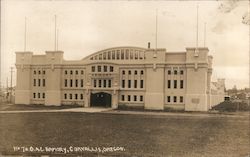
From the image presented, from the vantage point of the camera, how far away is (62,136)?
55.6 ft

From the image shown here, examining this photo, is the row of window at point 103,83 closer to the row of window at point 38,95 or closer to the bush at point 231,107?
the row of window at point 38,95

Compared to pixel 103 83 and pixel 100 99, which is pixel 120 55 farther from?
pixel 100 99

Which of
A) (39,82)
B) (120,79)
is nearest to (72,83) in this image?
(39,82)

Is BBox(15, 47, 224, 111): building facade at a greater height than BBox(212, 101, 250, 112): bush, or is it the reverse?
BBox(15, 47, 224, 111): building facade

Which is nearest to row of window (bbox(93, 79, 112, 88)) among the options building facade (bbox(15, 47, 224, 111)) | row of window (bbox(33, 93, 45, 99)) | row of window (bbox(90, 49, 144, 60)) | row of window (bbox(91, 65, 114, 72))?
building facade (bbox(15, 47, 224, 111))

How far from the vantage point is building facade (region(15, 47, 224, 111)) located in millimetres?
44156

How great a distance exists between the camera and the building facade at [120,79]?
44.2 meters

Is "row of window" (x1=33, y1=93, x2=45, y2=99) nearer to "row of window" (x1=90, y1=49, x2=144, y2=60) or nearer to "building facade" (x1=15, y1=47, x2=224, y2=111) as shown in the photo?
"building facade" (x1=15, y1=47, x2=224, y2=111)

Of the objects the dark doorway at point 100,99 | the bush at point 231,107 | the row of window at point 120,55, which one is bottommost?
the bush at point 231,107

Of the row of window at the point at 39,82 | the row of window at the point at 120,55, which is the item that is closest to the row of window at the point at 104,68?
the row of window at the point at 120,55

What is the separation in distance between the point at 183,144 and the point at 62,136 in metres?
6.33

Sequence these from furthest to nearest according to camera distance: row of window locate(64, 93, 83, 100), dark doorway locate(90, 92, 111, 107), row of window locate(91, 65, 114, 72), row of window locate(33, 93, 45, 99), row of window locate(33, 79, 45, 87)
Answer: row of window locate(33, 79, 45, 87) → row of window locate(33, 93, 45, 99) → row of window locate(64, 93, 83, 100) → dark doorway locate(90, 92, 111, 107) → row of window locate(91, 65, 114, 72)

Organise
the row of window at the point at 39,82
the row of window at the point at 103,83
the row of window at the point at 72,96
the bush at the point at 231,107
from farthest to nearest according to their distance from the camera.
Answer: the row of window at the point at 39,82 < the row of window at the point at 72,96 < the bush at the point at 231,107 < the row of window at the point at 103,83

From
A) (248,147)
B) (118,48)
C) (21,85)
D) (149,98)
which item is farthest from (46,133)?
(21,85)
